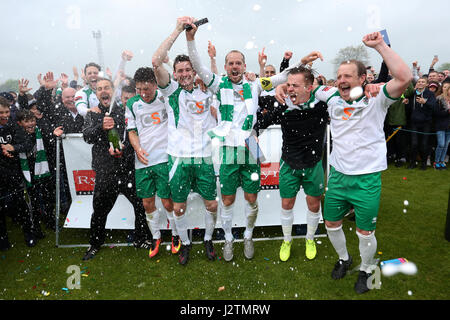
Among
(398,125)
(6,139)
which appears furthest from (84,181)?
(398,125)

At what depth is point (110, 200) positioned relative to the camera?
429 centimetres

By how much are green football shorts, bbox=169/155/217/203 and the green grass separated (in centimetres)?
101

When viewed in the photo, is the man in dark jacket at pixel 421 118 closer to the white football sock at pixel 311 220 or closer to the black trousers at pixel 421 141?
the black trousers at pixel 421 141

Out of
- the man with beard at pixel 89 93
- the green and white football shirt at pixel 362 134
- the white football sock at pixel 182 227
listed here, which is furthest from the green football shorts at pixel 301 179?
the man with beard at pixel 89 93

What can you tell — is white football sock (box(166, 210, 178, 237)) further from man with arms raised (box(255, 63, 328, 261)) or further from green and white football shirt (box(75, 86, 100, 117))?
green and white football shirt (box(75, 86, 100, 117))

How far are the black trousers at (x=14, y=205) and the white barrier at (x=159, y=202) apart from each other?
651mm

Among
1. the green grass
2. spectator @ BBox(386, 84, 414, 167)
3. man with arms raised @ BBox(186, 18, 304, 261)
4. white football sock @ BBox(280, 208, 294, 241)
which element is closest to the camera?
the green grass

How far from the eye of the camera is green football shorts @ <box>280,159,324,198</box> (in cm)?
370

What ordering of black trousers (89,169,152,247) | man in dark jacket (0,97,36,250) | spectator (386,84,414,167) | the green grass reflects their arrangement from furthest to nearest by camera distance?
spectator (386,84,414,167) < man in dark jacket (0,97,36,250) < black trousers (89,169,152,247) < the green grass

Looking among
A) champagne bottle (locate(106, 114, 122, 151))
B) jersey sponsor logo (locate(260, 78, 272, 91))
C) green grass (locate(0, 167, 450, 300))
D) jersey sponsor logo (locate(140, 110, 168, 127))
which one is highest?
jersey sponsor logo (locate(260, 78, 272, 91))

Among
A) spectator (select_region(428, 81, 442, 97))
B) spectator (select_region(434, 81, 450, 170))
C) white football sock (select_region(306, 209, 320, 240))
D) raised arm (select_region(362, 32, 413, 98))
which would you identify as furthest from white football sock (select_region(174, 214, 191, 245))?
spectator (select_region(428, 81, 442, 97))

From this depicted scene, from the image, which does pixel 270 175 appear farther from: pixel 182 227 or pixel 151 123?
pixel 151 123

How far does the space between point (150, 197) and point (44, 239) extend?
7.69 ft

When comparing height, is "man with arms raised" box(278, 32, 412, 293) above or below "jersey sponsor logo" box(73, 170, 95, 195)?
above
